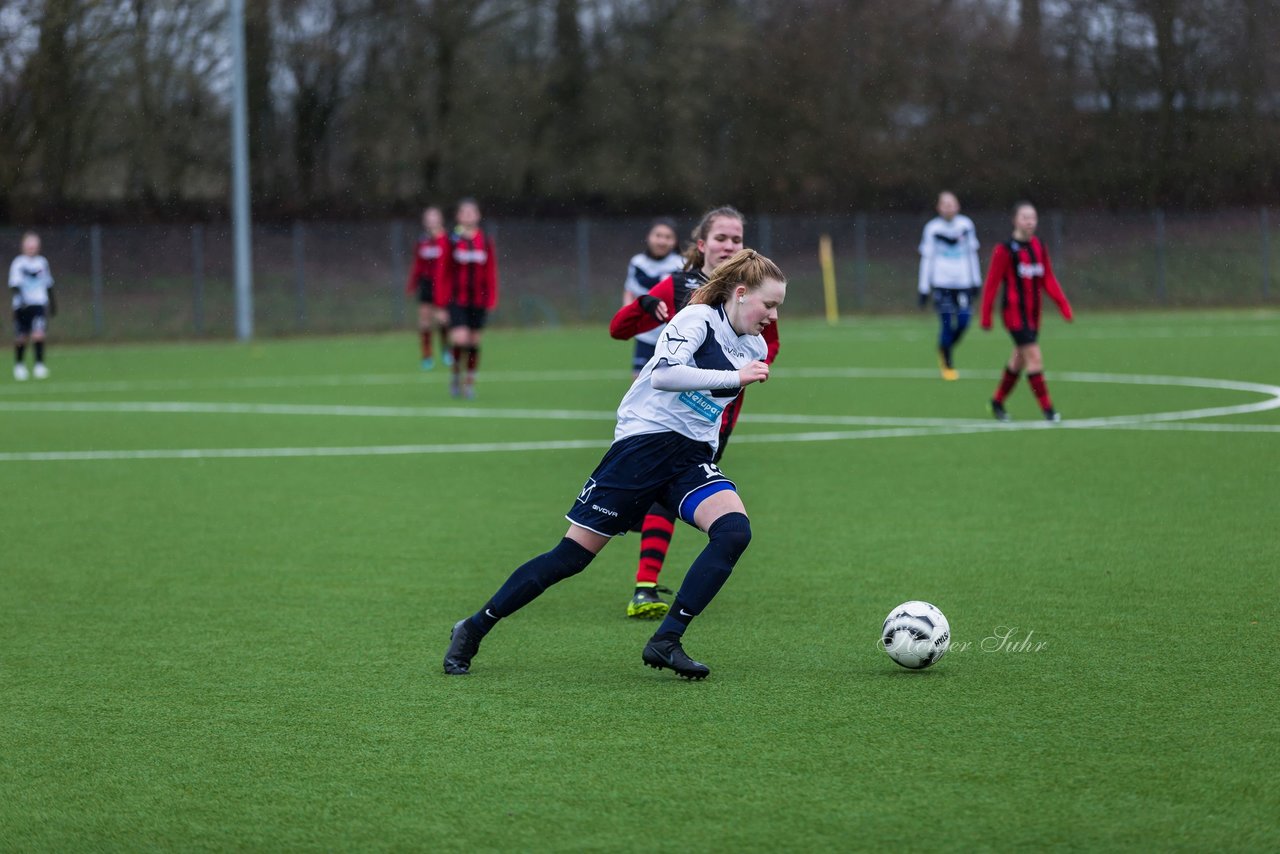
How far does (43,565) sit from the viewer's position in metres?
8.80

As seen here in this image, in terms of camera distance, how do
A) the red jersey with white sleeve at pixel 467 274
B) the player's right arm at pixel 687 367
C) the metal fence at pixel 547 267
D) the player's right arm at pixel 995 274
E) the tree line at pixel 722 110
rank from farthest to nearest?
the tree line at pixel 722 110, the metal fence at pixel 547 267, the red jersey with white sleeve at pixel 467 274, the player's right arm at pixel 995 274, the player's right arm at pixel 687 367

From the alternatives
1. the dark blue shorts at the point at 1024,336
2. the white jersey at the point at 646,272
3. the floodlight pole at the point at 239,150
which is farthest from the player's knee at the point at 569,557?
the floodlight pole at the point at 239,150

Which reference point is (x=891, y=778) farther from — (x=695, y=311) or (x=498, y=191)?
(x=498, y=191)

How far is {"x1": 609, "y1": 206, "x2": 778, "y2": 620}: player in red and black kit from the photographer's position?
7.25 metres

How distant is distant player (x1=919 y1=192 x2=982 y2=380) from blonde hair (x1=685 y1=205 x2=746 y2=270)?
1281 centimetres

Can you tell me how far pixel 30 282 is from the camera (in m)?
23.8

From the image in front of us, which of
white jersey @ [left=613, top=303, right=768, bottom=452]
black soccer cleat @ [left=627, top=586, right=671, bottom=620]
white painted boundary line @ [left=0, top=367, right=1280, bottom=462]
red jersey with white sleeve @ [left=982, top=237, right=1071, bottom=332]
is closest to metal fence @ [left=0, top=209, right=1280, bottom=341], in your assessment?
white painted boundary line @ [left=0, top=367, right=1280, bottom=462]

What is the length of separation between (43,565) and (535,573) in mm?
3897

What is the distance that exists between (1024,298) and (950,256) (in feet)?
17.3

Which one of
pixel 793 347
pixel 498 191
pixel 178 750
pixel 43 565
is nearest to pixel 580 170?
pixel 498 191

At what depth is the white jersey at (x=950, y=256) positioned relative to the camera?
20.2m

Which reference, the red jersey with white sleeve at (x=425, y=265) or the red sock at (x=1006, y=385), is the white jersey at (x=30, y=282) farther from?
the red sock at (x=1006, y=385)

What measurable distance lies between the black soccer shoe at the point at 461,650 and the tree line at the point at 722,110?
39245 mm

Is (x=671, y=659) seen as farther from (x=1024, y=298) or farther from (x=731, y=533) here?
(x=1024, y=298)
